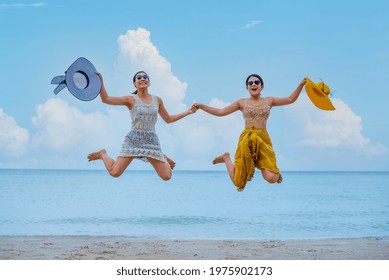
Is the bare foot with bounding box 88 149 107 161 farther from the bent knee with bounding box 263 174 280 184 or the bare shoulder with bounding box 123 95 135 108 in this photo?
the bent knee with bounding box 263 174 280 184

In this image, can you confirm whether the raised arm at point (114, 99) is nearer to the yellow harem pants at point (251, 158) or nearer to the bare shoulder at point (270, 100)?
the yellow harem pants at point (251, 158)

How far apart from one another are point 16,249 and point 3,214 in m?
15.0

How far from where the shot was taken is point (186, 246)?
14.1m

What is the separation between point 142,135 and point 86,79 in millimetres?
1256

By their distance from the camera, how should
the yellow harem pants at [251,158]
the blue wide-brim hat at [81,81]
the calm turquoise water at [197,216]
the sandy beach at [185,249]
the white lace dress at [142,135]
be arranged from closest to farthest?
the blue wide-brim hat at [81,81], the yellow harem pants at [251,158], the white lace dress at [142,135], the sandy beach at [185,249], the calm turquoise water at [197,216]

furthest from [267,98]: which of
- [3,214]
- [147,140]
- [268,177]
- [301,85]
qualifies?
[3,214]

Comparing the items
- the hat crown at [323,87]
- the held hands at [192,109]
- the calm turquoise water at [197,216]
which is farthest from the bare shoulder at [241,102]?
→ the calm turquoise water at [197,216]

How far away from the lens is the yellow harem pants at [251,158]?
8.91 m

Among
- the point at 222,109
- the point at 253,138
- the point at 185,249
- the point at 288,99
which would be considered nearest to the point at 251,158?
the point at 253,138

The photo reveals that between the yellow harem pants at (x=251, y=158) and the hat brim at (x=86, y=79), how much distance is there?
2.29 meters

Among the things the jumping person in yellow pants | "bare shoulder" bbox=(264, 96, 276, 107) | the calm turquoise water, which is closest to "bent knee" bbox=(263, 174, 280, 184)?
the jumping person in yellow pants

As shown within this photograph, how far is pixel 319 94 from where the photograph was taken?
9148 millimetres

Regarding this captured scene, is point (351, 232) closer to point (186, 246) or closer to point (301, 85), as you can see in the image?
point (186, 246)

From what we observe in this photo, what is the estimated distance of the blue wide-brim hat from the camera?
8.32 meters
